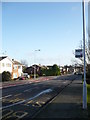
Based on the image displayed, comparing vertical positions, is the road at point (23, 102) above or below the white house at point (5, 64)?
below

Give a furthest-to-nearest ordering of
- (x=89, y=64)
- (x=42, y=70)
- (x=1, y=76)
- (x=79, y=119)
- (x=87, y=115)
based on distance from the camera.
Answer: (x=42, y=70) → (x=1, y=76) → (x=89, y=64) → (x=87, y=115) → (x=79, y=119)

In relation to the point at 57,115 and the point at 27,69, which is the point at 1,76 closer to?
the point at 57,115

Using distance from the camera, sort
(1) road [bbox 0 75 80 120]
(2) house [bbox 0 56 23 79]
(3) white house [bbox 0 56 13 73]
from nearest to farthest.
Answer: (1) road [bbox 0 75 80 120]
(3) white house [bbox 0 56 13 73]
(2) house [bbox 0 56 23 79]

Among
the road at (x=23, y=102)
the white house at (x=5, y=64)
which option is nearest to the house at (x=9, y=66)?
the white house at (x=5, y=64)

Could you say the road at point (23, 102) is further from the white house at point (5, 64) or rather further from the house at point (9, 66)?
the house at point (9, 66)

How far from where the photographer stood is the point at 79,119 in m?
9.15

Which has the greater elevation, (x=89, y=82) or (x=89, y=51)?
(x=89, y=51)

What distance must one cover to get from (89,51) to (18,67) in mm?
49202

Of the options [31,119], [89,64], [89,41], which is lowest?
[31,119]

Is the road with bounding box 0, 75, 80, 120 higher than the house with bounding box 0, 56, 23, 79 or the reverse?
the reverse

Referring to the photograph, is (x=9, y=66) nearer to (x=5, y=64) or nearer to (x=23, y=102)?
(x=5, y=64)

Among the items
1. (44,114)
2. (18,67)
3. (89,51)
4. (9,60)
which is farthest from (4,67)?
(44,114)

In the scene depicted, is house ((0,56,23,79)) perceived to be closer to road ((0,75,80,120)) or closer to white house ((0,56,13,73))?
white house ((0,56,13,73))

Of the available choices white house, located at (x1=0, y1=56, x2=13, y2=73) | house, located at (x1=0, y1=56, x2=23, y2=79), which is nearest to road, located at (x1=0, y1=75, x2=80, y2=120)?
white house, located at (x1=0, y1=56, x2=13, y2=73)
